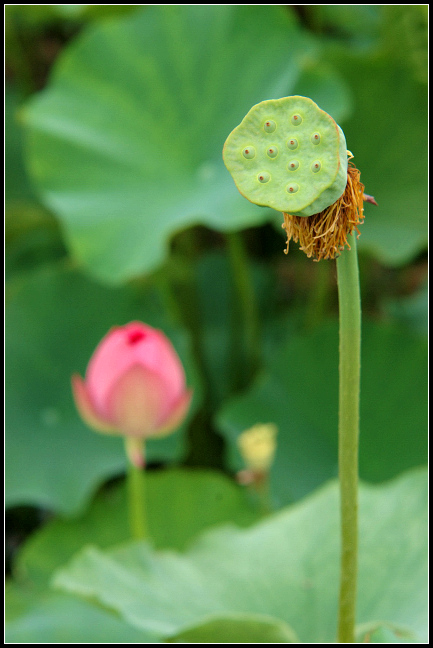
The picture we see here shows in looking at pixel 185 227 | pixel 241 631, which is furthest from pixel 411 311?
pixel 241 631

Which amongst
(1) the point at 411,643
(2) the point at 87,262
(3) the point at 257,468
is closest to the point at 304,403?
(3) the point at 257,468

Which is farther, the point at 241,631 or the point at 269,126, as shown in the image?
the point at 241,631

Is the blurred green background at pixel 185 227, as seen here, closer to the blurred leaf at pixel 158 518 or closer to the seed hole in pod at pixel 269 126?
the blurred leaf at pixel 158 518

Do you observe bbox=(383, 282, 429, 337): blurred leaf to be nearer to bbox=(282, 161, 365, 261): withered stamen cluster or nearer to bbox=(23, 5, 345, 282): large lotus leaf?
bbox=(23, 5, 345, 282): large lotus leaf

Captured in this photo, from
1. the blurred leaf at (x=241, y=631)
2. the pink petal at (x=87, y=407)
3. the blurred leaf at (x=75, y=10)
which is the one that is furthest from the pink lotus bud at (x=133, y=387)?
the blurred leaf at (x=75, y=10)

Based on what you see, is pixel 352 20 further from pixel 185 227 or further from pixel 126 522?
pixel 126 522

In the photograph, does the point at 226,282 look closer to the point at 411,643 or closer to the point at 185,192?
the point at 185,192

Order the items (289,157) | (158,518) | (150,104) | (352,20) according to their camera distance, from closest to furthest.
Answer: (289,157)
(158,518)
(150,104)
(352,20)

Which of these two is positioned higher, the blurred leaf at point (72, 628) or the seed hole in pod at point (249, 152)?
the seed hole in pod at point (249, 152)
